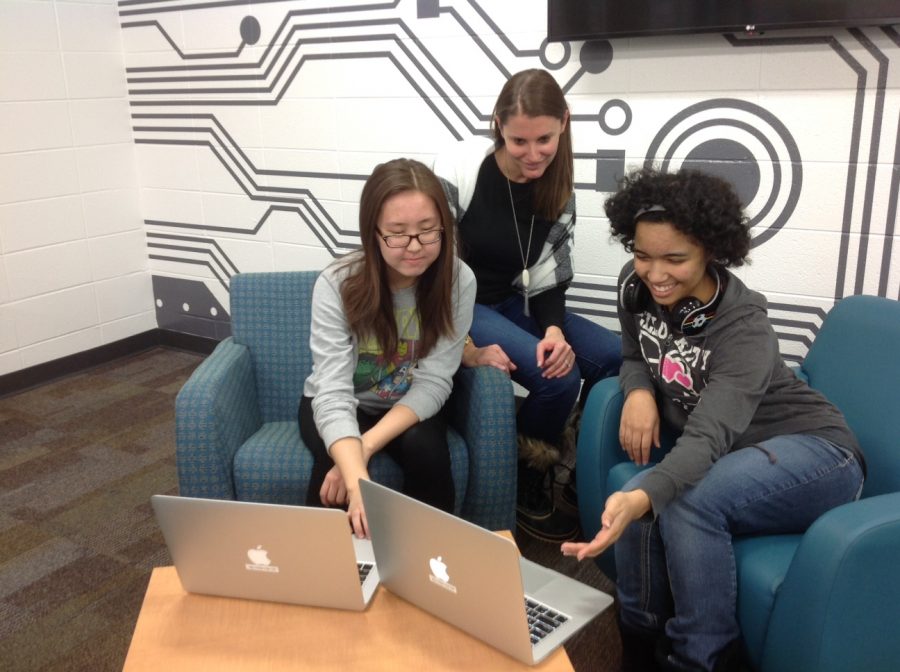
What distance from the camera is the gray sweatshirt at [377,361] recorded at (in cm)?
191

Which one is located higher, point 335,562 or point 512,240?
point 512,240

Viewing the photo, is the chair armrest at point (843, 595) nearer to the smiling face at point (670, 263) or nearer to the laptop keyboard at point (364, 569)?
the smiling face at point (670, 263)

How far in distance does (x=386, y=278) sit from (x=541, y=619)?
3.07ft

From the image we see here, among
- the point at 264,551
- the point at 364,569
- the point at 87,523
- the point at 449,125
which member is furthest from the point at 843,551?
the point at 87,523

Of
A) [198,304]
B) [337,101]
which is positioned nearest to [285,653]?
[337,101]

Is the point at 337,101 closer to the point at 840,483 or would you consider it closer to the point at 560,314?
the point at 560,314

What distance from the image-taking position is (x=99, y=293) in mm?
3896

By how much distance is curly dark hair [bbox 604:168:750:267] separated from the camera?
5.39ft

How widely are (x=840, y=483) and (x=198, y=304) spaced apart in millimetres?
3129

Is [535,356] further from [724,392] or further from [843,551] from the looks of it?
[843,551]

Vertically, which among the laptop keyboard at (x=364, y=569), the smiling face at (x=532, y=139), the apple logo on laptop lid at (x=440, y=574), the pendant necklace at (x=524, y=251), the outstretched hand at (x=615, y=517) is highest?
the smiling face at (x=532, y=139)

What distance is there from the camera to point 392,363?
203 centimetres

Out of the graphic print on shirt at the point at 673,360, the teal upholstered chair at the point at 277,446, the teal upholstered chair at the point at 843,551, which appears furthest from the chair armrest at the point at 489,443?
the graphic print on shirt at the point at 673,360

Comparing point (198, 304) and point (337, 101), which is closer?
point (337, 101)
